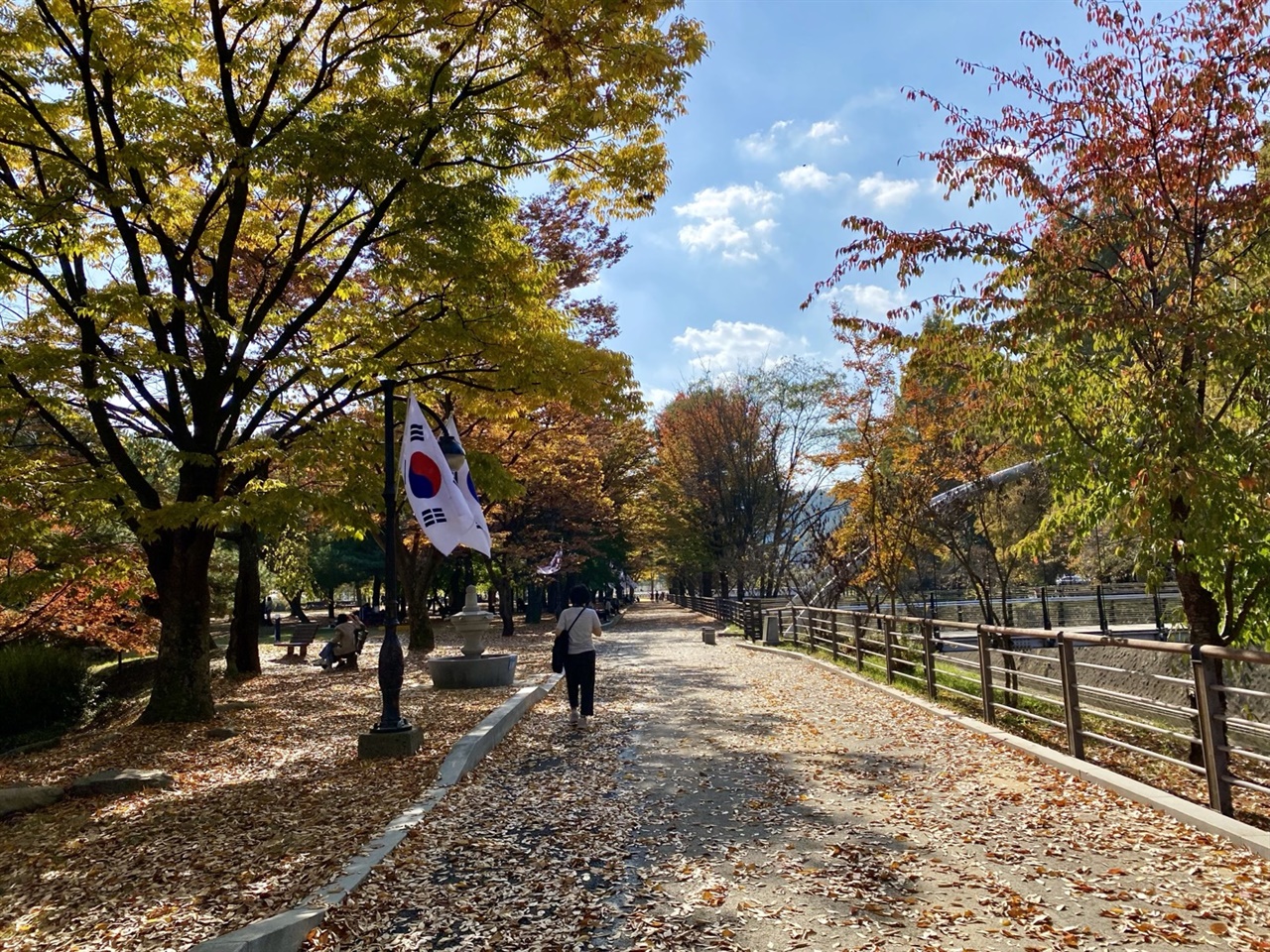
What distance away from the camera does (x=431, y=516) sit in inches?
356

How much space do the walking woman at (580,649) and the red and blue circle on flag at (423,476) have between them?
1.87 m

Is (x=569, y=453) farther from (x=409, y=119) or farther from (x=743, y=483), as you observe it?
(x=409, y=119)

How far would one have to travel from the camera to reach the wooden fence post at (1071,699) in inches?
292

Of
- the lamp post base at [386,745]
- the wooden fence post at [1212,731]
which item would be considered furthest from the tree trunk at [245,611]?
the wooden fence post at [1212,731]

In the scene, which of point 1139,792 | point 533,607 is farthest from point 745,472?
point 1139,792

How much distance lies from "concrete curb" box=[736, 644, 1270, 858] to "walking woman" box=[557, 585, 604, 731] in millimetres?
4155

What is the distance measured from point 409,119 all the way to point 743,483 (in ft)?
83.5

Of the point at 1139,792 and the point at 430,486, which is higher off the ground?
the point at 430,486

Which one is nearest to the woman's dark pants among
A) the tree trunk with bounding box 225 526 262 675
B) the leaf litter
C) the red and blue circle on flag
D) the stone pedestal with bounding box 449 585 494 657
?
the leaf litter

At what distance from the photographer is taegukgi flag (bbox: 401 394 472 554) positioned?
8.98m

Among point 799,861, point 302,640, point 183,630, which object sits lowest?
point 799,861

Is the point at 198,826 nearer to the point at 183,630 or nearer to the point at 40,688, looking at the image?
the point at 183,630

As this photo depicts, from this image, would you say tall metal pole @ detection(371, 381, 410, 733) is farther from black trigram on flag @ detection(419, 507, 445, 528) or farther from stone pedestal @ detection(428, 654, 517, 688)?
stone pedestal @ detection(428, 654, 517, 688)

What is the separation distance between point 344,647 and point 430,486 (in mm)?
10438
